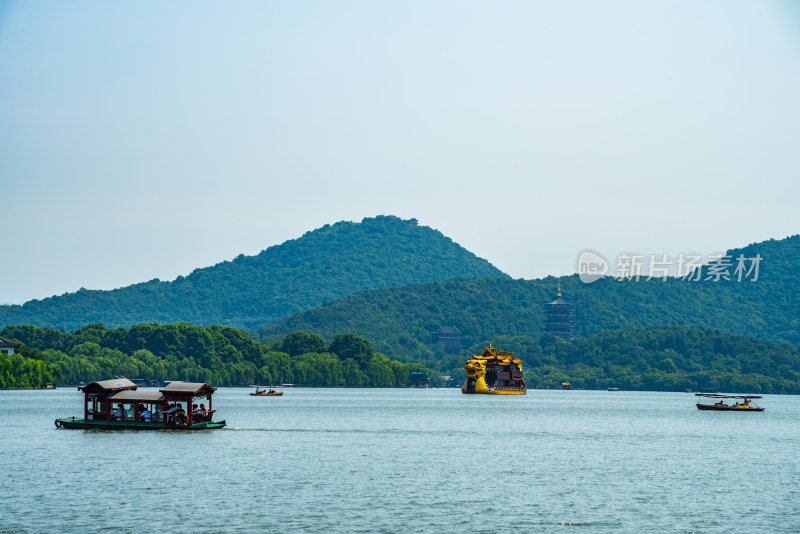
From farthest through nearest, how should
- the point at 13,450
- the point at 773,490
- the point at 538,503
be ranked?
the point at 13,450 → the point at 773,490 → the point at 538,503

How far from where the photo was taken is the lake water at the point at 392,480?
45.9 m

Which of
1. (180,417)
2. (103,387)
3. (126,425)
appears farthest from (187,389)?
(103,387)

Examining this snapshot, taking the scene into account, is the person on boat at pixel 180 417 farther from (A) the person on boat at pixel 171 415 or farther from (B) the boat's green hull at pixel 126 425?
(B) the boat's green hull at pixel 126 425

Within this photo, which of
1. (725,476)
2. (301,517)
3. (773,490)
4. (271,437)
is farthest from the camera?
(271,437)

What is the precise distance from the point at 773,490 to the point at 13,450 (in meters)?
47.2

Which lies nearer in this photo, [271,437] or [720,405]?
[271,437]

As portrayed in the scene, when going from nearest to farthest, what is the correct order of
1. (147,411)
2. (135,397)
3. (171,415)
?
(135,397) < (171,415) < (147,411)

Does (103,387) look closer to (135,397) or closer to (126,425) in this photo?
(135,397)

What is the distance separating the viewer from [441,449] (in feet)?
256

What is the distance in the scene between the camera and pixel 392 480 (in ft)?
193

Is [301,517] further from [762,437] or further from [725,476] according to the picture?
[762,437]

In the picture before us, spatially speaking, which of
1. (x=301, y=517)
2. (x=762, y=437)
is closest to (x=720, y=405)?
(x=762, y=437)

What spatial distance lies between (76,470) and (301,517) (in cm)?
1938

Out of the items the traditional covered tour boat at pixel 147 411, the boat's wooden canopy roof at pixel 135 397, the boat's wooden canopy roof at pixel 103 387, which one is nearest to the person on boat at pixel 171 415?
the traditional covered tour boat at pixel 147 411
